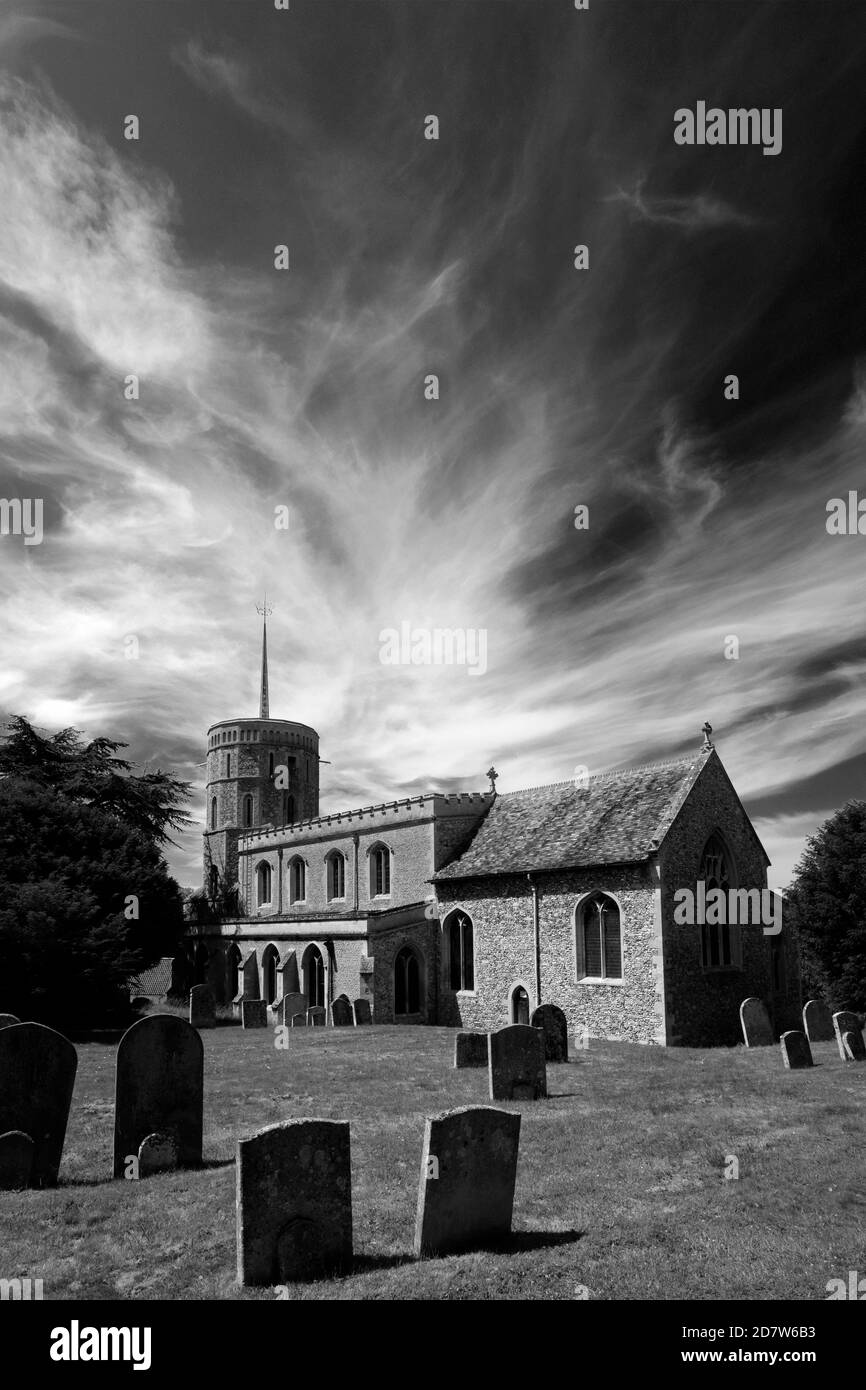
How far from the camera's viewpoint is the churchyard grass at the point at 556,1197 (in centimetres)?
639

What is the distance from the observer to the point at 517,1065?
1368 centimetres

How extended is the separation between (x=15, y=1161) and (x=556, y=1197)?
18.5 feet

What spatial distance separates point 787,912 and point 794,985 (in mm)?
2573

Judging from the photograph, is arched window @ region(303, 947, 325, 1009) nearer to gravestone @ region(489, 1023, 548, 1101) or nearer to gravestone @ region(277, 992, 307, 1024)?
gravestone @ region(277, 992, 307, 1024)

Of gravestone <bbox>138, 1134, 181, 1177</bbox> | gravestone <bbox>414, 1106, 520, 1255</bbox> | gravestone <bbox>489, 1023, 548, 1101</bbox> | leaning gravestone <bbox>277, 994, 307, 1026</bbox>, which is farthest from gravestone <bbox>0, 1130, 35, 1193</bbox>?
leaning gravestone <bbox>277, 994, 307, 1026</bbox>

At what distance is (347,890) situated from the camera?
117 ft

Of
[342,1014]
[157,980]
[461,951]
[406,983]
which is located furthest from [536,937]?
[157,980]

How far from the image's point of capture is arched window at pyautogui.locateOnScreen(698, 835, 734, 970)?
2353cm

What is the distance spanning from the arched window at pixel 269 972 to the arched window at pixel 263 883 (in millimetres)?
6811

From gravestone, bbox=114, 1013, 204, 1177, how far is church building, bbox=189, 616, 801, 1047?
571 inches

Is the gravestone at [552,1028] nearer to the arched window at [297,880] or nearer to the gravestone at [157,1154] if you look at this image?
the gravestone at [157,1154]

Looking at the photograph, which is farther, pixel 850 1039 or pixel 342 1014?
pixel 342 1014

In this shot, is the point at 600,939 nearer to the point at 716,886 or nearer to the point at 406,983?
the point at 716,886
